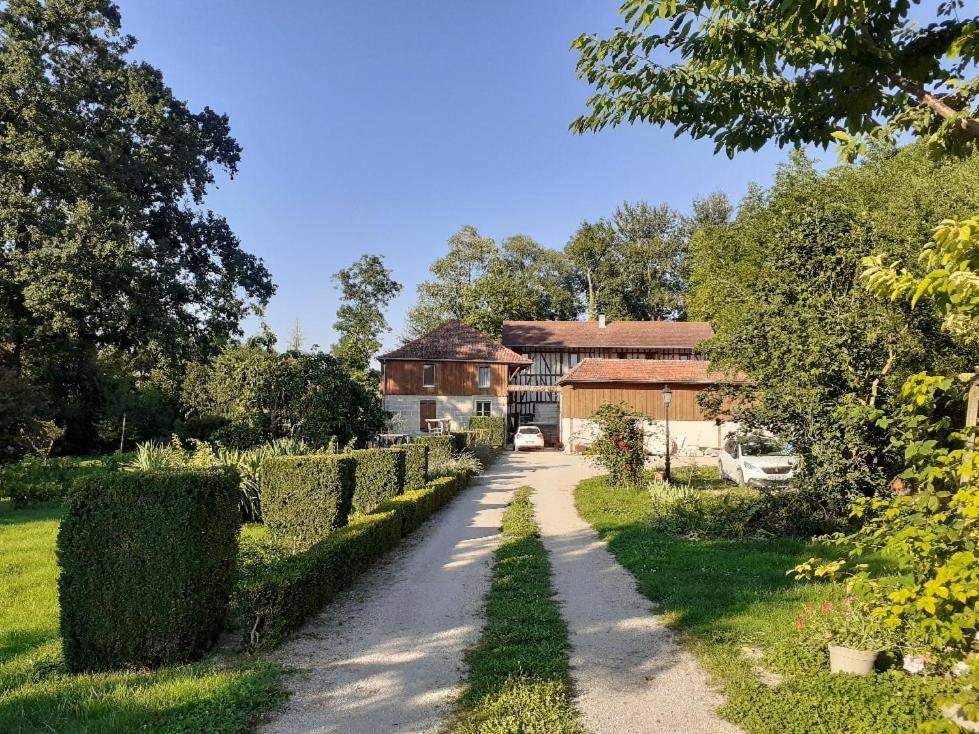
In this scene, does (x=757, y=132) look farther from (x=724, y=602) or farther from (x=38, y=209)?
(x=38, y=209)

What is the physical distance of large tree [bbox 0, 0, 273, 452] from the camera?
21875 mm

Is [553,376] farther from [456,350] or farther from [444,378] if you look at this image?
[444,378]

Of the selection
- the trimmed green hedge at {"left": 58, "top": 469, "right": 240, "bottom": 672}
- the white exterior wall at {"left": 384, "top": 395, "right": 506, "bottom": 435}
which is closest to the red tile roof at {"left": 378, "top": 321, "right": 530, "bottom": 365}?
the white exterior wall at {"left": 384, "top": 395, "right": 506, "bottom": 435}

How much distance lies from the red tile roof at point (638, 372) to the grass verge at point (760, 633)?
2108cm

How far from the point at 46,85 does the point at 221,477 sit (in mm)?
23595

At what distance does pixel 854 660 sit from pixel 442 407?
36994 mm

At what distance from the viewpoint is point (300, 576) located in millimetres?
6895

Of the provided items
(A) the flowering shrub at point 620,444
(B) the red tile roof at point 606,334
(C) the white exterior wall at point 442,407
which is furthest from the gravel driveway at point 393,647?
(B) the red tile roof at point 606,334

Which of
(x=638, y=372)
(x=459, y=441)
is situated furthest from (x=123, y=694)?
(x=638, y=372)

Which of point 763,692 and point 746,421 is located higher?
point 746,421

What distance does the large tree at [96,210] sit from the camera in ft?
71.8

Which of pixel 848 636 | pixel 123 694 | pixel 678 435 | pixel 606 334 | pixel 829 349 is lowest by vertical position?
pixel 123 694

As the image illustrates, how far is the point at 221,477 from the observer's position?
6.29 metres

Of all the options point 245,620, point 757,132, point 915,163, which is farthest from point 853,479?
point 915,163
